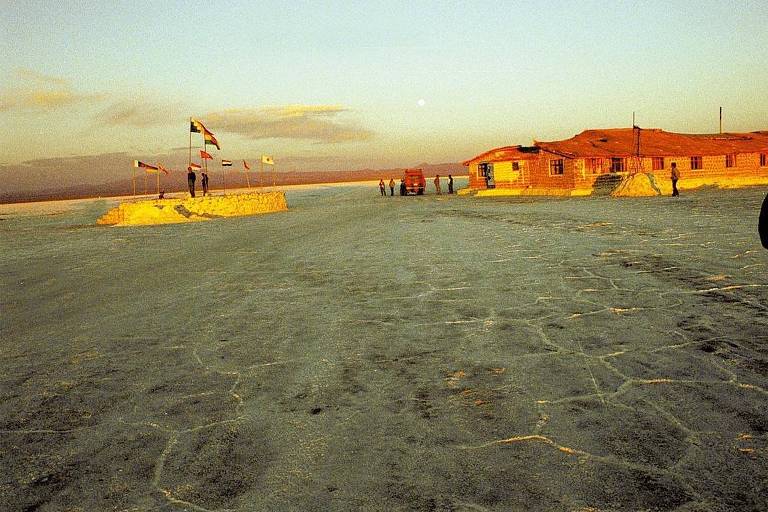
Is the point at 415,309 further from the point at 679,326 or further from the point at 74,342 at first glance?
the point at 74,342

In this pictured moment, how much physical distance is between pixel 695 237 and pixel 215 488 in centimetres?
1059

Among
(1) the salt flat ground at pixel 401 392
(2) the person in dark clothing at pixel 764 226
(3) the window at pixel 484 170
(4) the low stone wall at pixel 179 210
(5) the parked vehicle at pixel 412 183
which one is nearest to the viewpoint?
(1) the salt flat ground at pixel 401 392

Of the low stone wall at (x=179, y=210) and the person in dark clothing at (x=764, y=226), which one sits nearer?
the person in dark clothing at (x=764, y=226)

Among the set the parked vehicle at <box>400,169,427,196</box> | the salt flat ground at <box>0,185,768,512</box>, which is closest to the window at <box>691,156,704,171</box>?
the parked vehicle at <box>400,169,427,196</box>

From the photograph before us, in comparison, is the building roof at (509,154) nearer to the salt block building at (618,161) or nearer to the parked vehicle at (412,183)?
the salt block building at (618,161)

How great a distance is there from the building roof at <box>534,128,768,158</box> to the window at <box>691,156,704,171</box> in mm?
350

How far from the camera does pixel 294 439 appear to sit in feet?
9.61

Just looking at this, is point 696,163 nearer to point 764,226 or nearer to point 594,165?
point 594,165

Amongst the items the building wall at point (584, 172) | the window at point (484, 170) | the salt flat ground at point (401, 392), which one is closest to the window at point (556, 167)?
the building wall at point (584, 172)

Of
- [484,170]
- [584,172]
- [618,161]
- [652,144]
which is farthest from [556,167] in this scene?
[652,144]

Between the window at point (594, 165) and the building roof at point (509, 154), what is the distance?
13.6ft

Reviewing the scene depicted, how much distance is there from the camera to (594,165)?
32.6 metres

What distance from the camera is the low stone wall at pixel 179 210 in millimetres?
25234

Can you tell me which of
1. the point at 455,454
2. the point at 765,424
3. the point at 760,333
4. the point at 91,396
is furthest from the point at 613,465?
the point at 91,396
